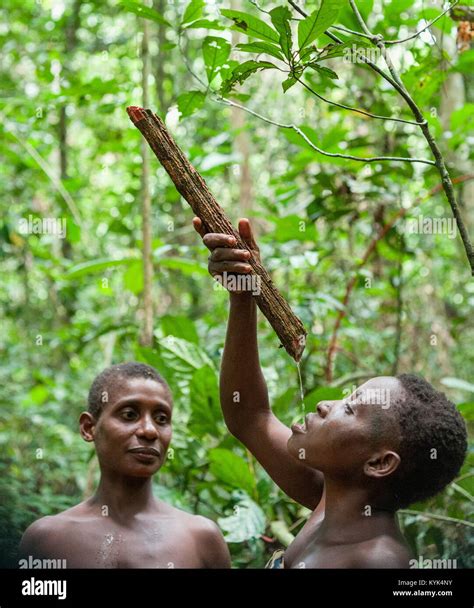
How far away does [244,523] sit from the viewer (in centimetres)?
274

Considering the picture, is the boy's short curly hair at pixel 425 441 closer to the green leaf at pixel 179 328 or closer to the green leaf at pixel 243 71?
the green leaf at pixel 243 71

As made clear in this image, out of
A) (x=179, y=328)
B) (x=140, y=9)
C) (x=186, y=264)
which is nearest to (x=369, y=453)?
(x=140, y=9)

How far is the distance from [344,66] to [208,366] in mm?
3562

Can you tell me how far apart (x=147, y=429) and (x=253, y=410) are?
13.3 inches

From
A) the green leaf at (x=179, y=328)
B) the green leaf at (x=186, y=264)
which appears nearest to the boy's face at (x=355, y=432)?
the green leaf at (x=179, y=328)

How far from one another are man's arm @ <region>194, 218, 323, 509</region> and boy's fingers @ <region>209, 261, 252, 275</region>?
0.17m

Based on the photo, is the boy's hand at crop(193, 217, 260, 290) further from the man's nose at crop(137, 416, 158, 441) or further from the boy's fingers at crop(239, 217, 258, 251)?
the man's nose at crop(137, 416, 158, 441)

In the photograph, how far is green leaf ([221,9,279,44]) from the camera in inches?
71.3

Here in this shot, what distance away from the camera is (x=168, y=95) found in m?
6.64

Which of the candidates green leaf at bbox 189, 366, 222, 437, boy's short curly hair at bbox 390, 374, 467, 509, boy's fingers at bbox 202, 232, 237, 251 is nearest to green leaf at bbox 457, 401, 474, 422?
green leaf at bbox 189, 366, 222, 437

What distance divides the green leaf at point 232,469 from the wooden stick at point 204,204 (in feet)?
3.57

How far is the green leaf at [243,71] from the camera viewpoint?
6.05 feet

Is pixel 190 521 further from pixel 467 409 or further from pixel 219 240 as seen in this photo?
pixel 467 409
